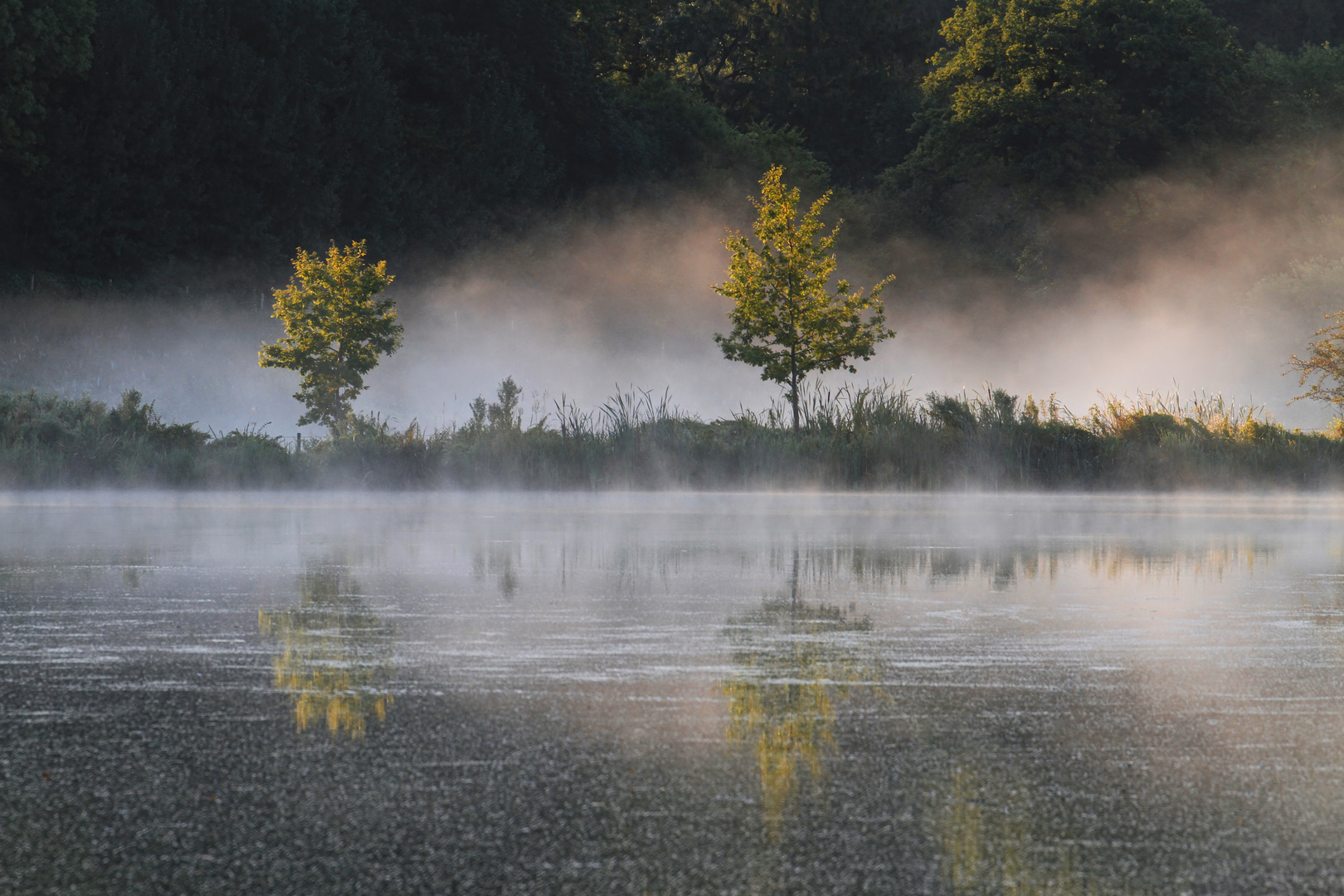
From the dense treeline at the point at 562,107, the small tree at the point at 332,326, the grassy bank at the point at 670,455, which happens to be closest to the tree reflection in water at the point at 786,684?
the grassy bank at the point at 670,455

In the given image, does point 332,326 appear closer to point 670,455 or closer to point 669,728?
point 670,455

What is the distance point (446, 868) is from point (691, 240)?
40.3 meters

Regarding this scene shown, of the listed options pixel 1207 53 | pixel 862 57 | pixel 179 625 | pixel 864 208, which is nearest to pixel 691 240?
pixel 864 208

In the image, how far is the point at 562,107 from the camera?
4091 centimetres

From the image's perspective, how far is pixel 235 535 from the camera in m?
8.42

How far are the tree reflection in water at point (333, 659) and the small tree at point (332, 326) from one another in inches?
667

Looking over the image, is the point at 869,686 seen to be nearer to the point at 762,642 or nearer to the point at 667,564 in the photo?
the point at 762,642

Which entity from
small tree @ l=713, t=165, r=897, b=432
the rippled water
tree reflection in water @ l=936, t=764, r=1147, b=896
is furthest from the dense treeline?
tree reflection in water @ l=936, t=764, r=1147, b=896

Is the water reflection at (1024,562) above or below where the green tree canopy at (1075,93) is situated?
below

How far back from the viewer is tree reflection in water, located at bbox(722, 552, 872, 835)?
9.04ft

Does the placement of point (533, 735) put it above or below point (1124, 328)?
below

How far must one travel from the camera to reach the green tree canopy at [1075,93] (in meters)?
43.3

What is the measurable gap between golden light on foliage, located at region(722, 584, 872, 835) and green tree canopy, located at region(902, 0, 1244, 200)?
4122 cm

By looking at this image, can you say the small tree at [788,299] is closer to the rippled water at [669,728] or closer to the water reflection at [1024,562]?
the water reflection at [1024,562]
